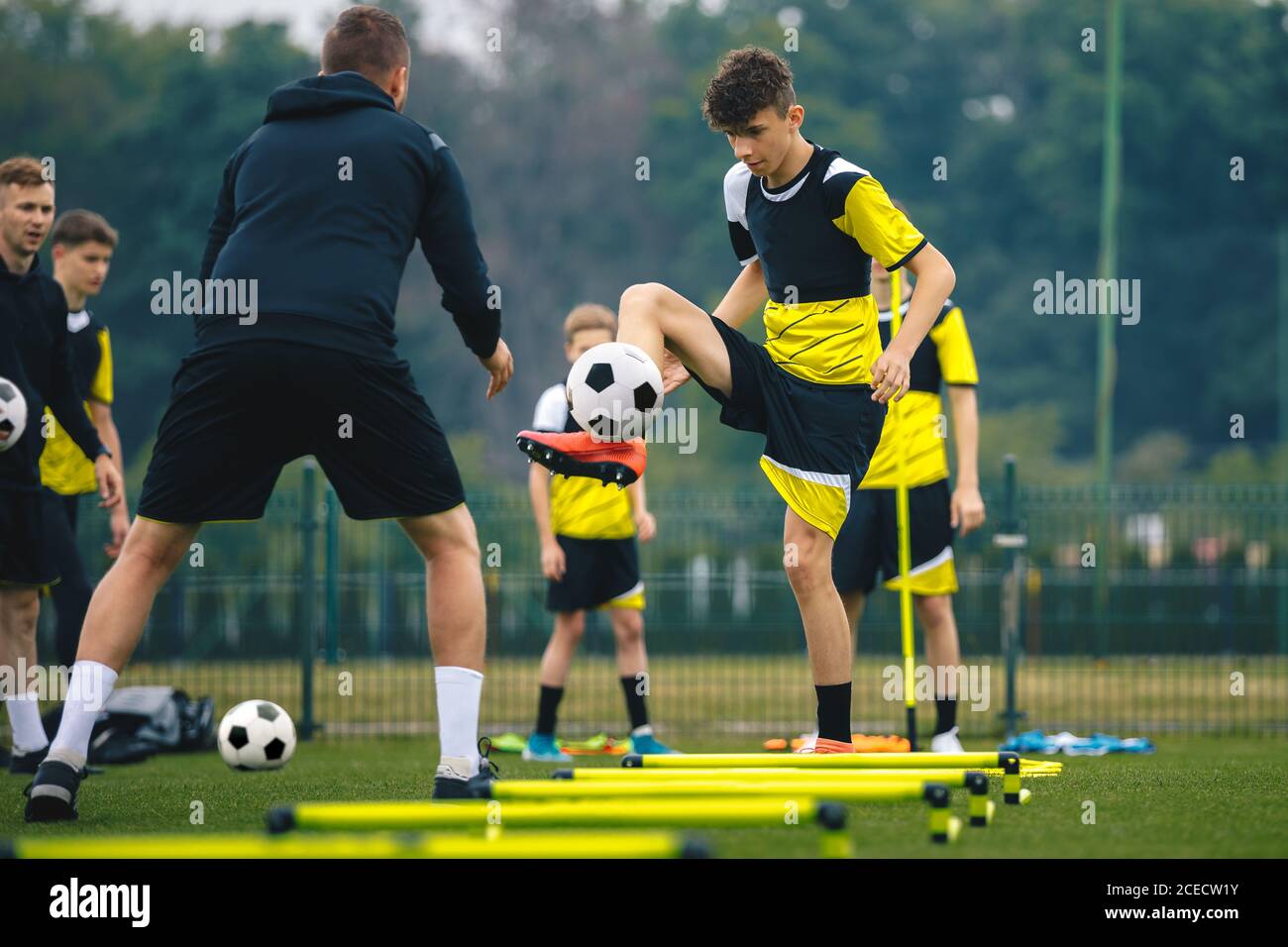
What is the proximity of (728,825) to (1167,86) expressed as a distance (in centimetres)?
4359

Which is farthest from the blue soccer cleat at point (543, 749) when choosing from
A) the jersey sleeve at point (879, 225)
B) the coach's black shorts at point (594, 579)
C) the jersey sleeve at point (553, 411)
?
the jersey sleeve at point (879, 225)

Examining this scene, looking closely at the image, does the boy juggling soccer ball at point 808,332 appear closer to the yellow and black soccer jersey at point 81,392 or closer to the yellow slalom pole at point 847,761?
the yellow slalom pole at point 847,761

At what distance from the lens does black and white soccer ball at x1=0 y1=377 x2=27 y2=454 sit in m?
6.09

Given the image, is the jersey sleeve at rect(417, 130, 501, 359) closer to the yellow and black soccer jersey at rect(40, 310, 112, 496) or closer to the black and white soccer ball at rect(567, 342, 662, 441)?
the black and white soccer ball at rect(567, 342, 662, 441)

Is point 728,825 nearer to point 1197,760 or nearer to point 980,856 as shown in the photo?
point 980,856

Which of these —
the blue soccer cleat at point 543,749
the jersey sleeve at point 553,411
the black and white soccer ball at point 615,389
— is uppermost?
the jersey sleeve at point 553,411

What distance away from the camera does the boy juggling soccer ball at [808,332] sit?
570 cm

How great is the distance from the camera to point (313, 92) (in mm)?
5059

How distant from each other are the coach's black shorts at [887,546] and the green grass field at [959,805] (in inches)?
49.8

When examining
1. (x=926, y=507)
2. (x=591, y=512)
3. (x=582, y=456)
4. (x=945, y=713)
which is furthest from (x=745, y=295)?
(x=945, y=713)

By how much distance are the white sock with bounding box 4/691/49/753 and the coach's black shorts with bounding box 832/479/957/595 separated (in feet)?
12.4

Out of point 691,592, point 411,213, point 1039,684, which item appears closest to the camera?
point 411,213

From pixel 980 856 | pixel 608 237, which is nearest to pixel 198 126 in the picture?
pixel 608 237

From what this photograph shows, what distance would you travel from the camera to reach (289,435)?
4.87 m
